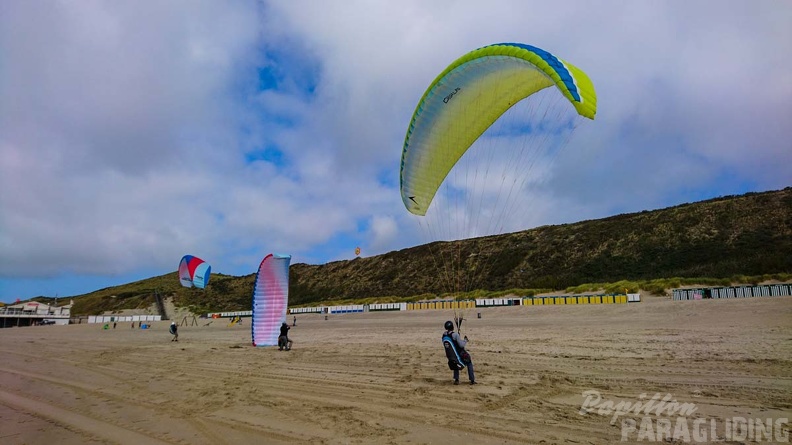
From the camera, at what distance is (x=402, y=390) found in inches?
299

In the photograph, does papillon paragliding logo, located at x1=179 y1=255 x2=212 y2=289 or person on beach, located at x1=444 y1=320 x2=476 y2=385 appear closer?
person on beach, located at x1=444 y1=320 x2=476 y2=385

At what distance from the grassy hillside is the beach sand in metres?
18.9

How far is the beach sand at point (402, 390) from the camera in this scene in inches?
211

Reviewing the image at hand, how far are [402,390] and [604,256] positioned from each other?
46291 mm

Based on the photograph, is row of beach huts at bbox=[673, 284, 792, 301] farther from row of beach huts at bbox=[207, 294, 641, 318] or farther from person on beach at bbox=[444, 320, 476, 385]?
person on beach at bbox=[444, 320, 476, 385]

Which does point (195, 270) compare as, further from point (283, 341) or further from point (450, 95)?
point (450, 95)

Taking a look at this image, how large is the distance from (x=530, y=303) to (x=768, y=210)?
3241cm

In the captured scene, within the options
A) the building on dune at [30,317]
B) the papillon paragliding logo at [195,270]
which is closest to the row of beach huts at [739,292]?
the papillon paragliding logo at [195,270]

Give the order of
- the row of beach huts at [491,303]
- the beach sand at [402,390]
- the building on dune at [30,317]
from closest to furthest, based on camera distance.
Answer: the beach sand at [402,390], the row of beach huts at [491,303], the building on dune at [30,317]

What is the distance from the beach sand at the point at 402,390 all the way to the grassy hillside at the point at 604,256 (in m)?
18.9

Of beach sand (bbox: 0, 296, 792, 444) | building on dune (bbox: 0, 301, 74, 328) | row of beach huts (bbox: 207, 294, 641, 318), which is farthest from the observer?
building on dune (bbox: 0, 301, 74, 328)

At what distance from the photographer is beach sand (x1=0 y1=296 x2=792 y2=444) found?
5.36 m

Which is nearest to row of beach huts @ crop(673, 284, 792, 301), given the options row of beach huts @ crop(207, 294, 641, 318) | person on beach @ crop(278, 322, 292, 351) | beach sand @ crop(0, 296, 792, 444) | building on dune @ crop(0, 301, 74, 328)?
row of beach huts @ crop(207, 294, 641, 318)

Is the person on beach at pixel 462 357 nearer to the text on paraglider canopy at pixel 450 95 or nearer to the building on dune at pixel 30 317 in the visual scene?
the text on paraglider canopy at pixel 450 95
